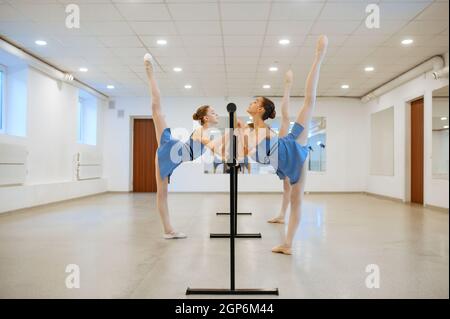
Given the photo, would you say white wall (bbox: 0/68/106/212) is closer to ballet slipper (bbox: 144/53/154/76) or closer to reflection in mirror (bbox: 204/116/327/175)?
reflection in mirror (bbox: 204/116/327/175)

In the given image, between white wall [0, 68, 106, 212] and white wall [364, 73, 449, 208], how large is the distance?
303 inches

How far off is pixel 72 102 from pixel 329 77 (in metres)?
6.31

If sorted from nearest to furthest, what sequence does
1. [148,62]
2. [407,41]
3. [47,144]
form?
1. [148,62]
2. [407,41]
3. [47,144]

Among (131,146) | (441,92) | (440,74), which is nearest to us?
(440,74)

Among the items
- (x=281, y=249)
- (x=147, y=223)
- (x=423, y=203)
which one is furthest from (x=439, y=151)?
(x=147, y=223)

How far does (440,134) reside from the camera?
653 cm

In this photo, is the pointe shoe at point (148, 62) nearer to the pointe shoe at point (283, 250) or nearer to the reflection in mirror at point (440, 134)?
the pointe shoe at point (283, 250)

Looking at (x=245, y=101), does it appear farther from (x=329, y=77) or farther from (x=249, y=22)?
(x=249, y=22)

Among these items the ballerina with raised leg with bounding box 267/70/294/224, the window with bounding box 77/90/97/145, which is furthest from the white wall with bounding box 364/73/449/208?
the window with bounding box 77/90/97/145

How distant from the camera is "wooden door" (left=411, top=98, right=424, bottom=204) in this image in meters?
7.65

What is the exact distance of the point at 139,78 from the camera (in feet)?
27.1

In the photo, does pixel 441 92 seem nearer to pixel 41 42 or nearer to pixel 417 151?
pixel 417 151

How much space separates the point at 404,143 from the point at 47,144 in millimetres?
8086

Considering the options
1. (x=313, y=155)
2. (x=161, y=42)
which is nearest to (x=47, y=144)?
(x=161, y=42)
